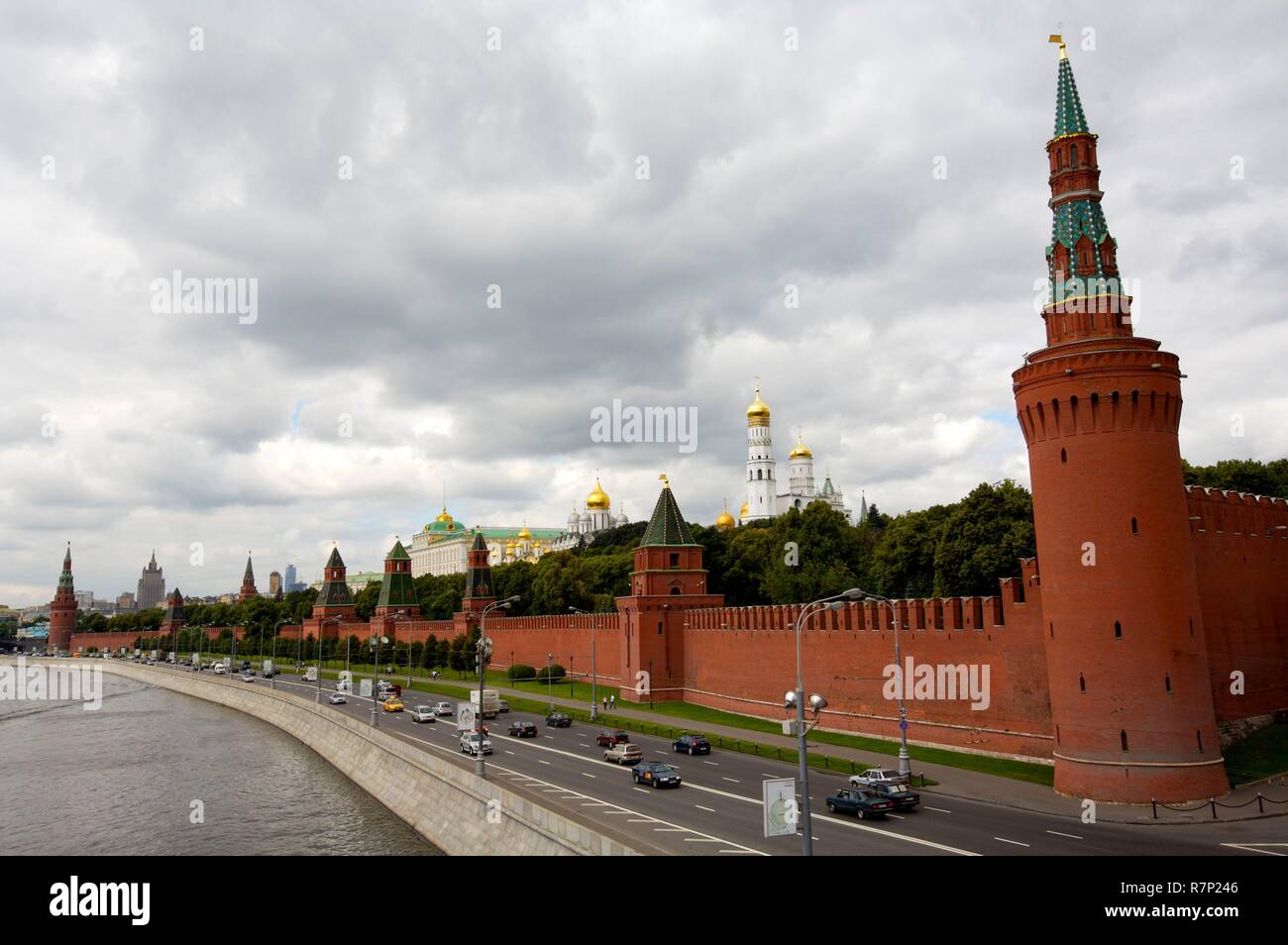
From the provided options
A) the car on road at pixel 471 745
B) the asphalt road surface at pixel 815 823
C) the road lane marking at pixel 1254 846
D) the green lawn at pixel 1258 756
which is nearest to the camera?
the road lane marking at pixel 1254 846

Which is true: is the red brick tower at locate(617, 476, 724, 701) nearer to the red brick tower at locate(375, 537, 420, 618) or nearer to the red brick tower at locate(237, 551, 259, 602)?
the red brick tower at locate(375, 537, 420, 618)

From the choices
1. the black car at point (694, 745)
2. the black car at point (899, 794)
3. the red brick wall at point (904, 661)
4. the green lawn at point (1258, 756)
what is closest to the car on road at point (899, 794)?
the black car at point (899, 794)

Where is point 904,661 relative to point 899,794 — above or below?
above

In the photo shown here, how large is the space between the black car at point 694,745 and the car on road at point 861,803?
41.2ft

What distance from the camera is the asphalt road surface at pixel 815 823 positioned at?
23.3m

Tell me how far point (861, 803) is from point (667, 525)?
40.5 m

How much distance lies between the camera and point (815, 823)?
2670 centimetres

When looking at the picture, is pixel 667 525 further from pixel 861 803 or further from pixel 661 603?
pixel 861 803

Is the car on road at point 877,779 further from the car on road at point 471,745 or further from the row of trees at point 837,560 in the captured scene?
the row of trees at point 837,560

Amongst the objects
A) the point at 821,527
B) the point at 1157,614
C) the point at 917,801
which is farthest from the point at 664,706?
the point at 1157,614

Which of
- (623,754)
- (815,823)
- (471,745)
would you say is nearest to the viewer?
(815,823)

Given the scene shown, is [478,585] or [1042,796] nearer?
[1042,796]

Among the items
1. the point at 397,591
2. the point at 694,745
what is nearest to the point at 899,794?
the point at 694,745
